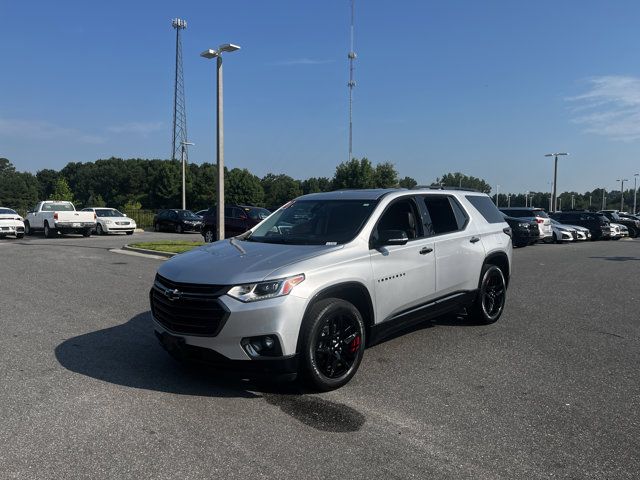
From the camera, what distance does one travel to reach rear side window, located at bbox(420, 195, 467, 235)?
6.02 metres

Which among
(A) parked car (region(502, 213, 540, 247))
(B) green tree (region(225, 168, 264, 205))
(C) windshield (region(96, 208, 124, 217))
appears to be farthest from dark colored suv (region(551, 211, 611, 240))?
(B) green tree (region(225, 168, 264, 205))

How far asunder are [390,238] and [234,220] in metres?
17.2

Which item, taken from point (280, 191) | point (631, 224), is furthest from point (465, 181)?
point (631, 224)

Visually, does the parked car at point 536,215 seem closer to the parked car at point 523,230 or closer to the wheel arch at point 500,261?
the parked car at point 523,230

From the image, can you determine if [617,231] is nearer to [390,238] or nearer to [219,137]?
[219,137]

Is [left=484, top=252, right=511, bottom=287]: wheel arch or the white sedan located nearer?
[left=484, top=252, right=511, bottom=287]: wheel arch

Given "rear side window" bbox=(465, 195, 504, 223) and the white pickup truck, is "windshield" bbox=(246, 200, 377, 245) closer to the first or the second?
"rear side window" bbox=(465, 195, 504, 223)

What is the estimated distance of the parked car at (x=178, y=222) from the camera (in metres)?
32.8

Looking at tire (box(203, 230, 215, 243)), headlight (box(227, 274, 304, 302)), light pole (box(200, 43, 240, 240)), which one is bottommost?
tire (box(203, 230, 215, 243))

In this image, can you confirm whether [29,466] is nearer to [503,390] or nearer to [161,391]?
[161,391]

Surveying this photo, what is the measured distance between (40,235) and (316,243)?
85.7 ft

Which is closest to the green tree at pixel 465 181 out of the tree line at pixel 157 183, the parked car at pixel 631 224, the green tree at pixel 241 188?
the tree line at pixel 157 183

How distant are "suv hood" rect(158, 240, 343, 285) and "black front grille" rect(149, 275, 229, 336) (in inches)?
2.5

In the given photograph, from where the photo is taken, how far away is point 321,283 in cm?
438
